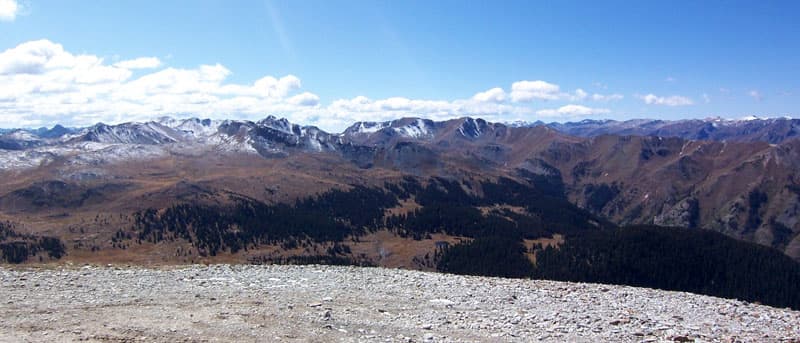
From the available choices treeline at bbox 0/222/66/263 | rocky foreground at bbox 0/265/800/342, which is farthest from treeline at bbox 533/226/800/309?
treeline at bbox 0/222/66/263

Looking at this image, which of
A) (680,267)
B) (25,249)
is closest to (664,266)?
(680,267)

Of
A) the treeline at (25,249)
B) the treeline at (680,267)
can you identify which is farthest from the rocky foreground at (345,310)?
the treeline at (25,249)

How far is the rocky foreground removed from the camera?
60.0ft

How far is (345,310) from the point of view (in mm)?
21422

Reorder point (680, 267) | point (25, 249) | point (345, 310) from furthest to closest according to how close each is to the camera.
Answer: point (680, 267)
point (25, 249)
point (345, 310)

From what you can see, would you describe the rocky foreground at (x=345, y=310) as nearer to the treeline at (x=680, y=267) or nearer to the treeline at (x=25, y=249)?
the treeline at (x=680, y=267)

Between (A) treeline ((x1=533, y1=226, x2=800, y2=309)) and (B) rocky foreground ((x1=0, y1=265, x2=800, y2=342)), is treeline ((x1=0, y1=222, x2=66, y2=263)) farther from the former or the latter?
(B) rocky foreground ((x1=0, y1=265, x2=800, y2=342))

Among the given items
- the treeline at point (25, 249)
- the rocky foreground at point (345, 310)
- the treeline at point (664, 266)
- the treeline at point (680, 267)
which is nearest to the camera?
the rocky foreground at point (345, 310)

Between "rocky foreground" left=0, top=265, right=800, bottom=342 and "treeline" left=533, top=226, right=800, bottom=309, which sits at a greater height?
"rocky foreground" left=0, top=265, right=800, bottom=342

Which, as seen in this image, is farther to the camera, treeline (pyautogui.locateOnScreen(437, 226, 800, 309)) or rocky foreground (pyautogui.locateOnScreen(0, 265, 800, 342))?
treeline (pyautogui.locateOnScreen(437, 226, 800, 309))

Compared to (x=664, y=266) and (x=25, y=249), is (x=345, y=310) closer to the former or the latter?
(x=664, y=266)

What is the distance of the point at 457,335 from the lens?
18.8m

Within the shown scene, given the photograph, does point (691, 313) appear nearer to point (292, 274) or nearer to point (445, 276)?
point (445, 276)

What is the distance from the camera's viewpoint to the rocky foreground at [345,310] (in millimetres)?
18297
